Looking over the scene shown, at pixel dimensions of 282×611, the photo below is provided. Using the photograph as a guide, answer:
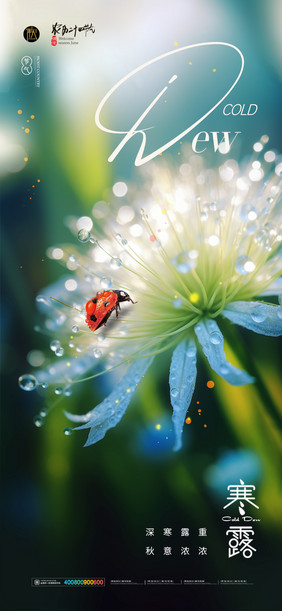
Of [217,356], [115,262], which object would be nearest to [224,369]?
[217,356]

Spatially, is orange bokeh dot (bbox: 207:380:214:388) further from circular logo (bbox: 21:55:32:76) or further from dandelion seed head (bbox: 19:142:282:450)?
circular logo (bbox: 21:55:32:76)

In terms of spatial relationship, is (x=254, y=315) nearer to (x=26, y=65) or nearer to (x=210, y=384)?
(x=210, y=384)

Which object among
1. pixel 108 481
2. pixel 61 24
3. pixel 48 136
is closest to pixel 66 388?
pixel 108 481

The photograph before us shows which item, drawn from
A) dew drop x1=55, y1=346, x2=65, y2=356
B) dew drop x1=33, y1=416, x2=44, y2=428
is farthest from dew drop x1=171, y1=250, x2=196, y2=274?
dew drop x1=33, y1=416, x2=44, y2=428

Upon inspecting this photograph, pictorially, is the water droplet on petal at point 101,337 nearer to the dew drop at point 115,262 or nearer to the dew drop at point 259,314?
the dew drop at point 115,262

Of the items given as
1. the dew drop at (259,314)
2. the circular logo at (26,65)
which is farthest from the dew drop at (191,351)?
the circular logo at (26,65)
